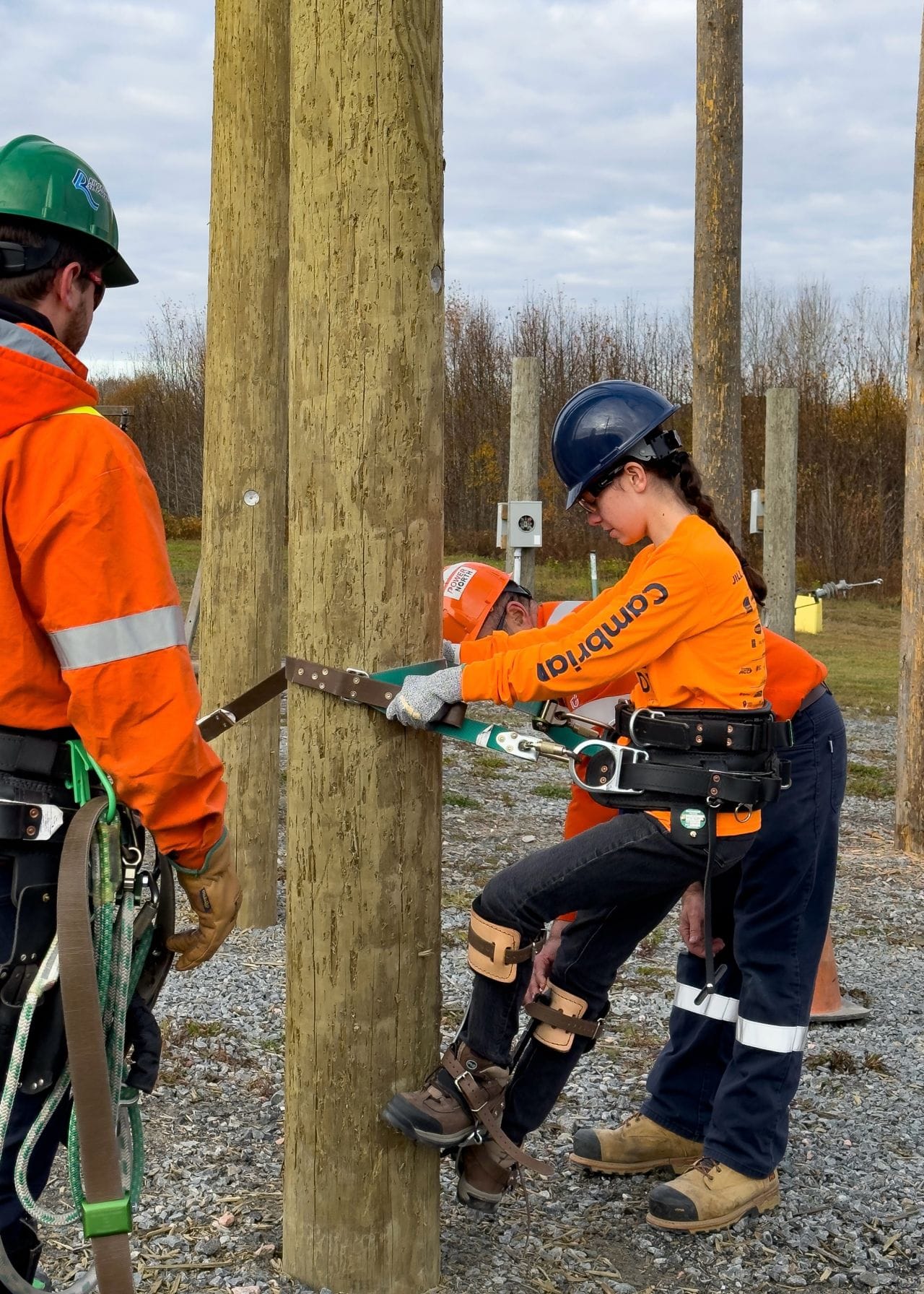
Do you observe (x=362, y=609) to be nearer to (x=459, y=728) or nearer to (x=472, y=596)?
(x=459, y=728)

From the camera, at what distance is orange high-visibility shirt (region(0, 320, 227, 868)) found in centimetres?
231

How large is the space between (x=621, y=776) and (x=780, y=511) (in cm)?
591

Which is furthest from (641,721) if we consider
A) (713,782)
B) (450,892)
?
(450,892)

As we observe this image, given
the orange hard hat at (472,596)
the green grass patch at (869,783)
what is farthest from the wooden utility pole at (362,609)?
the green grass patch at (869,783)

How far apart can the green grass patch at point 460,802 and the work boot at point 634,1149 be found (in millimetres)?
4851

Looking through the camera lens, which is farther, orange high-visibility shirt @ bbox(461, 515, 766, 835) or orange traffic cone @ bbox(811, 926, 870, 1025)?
orange traffic cone @ bbox(811, 926, 870, 1025)

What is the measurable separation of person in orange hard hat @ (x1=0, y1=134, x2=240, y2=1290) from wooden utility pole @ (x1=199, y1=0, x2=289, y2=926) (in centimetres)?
307

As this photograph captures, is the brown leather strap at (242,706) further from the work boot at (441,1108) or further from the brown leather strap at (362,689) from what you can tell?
the work boot at (441,1108)

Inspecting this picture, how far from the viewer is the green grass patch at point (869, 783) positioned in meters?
9.99

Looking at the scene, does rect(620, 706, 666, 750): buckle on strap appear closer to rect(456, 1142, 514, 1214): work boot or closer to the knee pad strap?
the knee pad strap

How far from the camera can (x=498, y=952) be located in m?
3.27

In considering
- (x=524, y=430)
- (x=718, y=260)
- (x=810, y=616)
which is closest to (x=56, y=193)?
(x=718, y=260)

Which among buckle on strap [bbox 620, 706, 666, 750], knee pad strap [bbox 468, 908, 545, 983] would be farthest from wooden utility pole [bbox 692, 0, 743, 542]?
knee pad strap [bbox 468, 908, 545, 983]

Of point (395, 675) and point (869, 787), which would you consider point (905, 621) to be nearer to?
point (869, 787)
